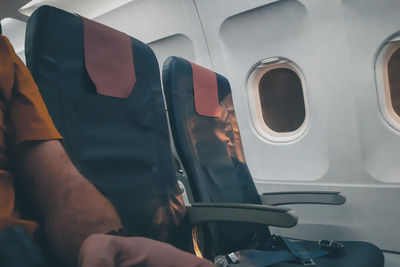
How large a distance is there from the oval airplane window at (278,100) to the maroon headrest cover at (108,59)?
143cm

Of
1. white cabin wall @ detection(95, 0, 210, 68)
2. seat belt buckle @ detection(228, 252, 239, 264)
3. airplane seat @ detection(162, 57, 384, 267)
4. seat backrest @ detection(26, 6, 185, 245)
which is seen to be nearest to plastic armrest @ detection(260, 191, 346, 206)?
airplane seat @ detection(162, 57, 384, 267)

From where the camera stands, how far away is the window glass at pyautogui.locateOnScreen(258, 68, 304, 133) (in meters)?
2.37

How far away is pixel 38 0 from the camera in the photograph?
8.13 ft

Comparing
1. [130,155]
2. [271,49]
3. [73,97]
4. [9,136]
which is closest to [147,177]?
[130,155]

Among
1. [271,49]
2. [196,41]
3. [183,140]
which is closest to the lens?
[183,140]

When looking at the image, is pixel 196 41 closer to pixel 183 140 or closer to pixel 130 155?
pixel 183 140

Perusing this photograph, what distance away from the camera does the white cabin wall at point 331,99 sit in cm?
195

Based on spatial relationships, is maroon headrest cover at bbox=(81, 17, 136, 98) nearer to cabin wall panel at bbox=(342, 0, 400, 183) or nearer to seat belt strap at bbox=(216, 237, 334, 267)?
seat belt strap at bbox=(216, 237, 334, 267)

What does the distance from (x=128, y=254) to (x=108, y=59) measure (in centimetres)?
73

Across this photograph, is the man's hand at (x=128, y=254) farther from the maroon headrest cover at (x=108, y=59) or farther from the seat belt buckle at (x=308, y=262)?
the seat belt buckle at (x=308, y=262)

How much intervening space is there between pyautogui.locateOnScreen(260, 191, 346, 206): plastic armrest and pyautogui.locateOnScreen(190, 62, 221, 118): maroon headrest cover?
536 mm

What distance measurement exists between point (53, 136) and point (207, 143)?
829 millimetres

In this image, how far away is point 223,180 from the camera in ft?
4.85

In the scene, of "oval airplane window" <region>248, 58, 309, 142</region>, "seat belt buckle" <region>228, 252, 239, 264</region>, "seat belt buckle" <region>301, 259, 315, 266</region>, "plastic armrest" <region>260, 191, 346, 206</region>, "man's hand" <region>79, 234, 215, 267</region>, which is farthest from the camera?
"oval airplane window" <region>248, 58, 309, 142</region>
